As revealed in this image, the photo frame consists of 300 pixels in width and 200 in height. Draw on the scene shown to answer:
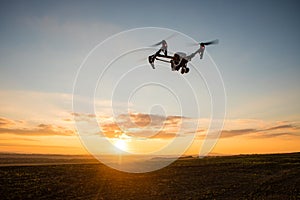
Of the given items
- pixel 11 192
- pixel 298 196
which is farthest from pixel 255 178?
pixel 11 192

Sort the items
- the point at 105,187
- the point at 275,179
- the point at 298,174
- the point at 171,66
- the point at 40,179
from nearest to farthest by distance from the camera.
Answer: the point at 171,66 < the point at 105,187 < the point at 40,179 < the point at 275,179 < the point at 298,174

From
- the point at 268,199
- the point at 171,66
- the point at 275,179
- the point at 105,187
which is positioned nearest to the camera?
the point at 268,199

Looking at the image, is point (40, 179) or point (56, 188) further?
point (40, 179)

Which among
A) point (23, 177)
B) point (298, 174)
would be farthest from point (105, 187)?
point (298, 174)

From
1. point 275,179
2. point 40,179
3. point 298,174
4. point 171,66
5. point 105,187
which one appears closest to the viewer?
point 171,66

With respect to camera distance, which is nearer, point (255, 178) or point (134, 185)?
point (134, 185)

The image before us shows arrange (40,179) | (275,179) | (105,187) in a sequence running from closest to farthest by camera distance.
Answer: (105,187) → (40,179) → (275,179)

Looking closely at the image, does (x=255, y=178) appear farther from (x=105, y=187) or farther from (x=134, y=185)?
(x=105, y=187)

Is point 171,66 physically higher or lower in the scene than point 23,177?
higher

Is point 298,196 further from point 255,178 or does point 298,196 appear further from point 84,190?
point 84,190
